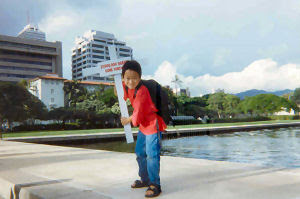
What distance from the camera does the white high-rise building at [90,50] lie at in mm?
3737

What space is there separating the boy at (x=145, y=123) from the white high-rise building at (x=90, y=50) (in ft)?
3.78

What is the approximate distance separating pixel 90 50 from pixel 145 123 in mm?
1951

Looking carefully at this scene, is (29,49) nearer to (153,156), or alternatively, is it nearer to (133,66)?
(133,66)

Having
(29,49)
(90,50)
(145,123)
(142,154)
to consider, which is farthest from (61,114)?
(145,123)

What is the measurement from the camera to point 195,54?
3.48 metres

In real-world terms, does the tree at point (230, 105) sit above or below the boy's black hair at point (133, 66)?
above

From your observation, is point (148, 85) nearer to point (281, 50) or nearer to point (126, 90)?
point (126, 90)

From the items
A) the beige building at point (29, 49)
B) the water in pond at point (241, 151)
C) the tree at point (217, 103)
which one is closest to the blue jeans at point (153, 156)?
the beige building at point (29, 49)

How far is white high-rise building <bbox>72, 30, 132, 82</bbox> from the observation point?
3.74 metres

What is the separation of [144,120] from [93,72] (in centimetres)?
95

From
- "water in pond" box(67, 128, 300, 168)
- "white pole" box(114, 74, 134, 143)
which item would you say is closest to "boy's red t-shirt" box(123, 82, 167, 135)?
"white pole" box(114, 74, 134, 143)

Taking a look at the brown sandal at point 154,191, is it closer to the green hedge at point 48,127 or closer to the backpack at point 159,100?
the backpack at point 159,100

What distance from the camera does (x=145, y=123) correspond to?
249cm

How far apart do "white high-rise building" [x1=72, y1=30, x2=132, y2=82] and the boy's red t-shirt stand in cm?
128
